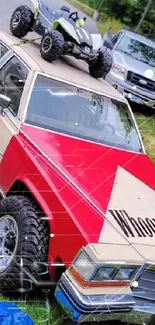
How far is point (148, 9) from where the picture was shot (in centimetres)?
1670

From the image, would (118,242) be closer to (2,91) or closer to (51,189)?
(51,189)

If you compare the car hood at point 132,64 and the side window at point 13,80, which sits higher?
the car hood at point 132,64

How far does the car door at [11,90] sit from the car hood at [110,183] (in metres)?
0.17

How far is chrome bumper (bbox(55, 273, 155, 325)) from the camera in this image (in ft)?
10.3

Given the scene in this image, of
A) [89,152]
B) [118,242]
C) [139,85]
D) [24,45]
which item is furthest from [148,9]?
[118,242]

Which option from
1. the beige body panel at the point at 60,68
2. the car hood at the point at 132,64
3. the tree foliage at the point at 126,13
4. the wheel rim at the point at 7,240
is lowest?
the wheel rim at the point at 7,240

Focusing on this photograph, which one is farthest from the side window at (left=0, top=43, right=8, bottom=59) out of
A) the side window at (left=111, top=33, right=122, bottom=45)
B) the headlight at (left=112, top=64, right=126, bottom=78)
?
the side window at (left=111, top=33, right=122, bottom=45)

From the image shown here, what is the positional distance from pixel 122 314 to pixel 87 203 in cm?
69

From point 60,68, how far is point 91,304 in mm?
2466

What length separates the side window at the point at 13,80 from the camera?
4.57m

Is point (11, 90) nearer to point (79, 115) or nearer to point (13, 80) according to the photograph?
point (13, 80)

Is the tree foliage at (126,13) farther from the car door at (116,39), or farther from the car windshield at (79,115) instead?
the car windshield at (79,115)

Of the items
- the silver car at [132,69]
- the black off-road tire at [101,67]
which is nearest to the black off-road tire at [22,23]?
the black off-road tire at [101,67]

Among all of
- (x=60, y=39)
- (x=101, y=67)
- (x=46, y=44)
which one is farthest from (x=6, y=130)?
(x=101, y=67)
